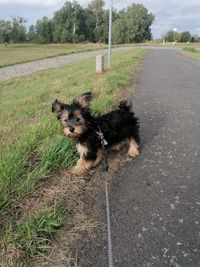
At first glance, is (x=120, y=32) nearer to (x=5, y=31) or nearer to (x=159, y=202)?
(x=5, y=31)

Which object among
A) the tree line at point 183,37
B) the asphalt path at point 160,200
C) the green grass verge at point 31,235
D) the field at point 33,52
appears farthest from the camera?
the tree line at point 183,37

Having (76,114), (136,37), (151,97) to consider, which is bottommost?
(136,37)

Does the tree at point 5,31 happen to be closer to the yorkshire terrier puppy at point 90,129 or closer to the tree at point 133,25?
the tree at point 133,25

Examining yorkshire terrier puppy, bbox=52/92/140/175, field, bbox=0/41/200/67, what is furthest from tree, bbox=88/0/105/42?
yorkshire terrier puppy, bbox=52/92/140/175

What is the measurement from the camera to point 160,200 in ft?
11.6

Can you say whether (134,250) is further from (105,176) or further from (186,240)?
(105,176)

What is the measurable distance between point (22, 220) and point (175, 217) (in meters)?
1.62

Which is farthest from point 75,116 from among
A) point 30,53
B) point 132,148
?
point 30,53

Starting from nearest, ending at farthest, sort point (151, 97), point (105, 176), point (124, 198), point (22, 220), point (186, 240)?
point (186, 240) < point (22, 220) < point (124, 198) < point (105, 176) < point (151, 97)

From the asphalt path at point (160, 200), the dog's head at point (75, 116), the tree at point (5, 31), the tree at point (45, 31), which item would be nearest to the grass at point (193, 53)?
the asphalt path at point (160, 200)

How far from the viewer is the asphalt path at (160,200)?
268cm

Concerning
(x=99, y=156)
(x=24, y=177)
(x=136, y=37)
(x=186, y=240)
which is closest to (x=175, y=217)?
(x=186, y=240)

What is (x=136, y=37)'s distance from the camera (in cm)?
8994

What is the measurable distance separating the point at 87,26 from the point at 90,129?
317ft
